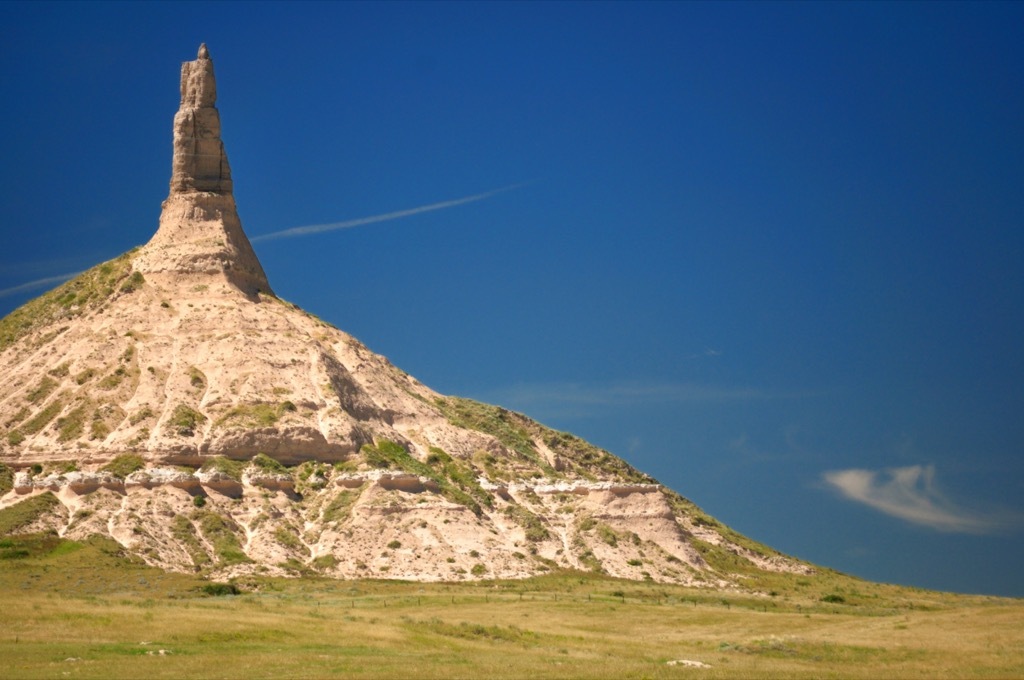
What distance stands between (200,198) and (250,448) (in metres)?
28.3

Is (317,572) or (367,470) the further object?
(367,470)

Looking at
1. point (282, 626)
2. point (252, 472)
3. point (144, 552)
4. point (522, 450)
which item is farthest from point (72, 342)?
point (282, 626)

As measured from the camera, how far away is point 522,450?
125 meters

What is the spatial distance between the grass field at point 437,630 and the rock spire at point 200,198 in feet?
122

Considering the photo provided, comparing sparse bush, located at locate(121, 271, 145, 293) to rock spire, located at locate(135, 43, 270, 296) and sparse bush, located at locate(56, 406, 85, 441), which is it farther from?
sparse bush, located at locate(56, 406, 85, 441)

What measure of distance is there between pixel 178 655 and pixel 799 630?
32.0 metres

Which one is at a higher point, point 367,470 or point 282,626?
point 367,470

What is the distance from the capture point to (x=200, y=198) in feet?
393

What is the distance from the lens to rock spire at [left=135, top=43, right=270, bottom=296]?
388ft

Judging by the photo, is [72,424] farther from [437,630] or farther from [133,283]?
[437,630]

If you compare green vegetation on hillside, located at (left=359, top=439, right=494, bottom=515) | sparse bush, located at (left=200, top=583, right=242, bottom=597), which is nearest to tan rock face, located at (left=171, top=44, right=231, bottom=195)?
green vegetation on hillside, located at (left=359, top=439, right=494, bottom=515)

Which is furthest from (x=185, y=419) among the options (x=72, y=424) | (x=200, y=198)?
(x=200, y=198)

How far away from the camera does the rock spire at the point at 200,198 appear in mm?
118375

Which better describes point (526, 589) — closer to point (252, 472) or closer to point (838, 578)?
point (252, 472)
